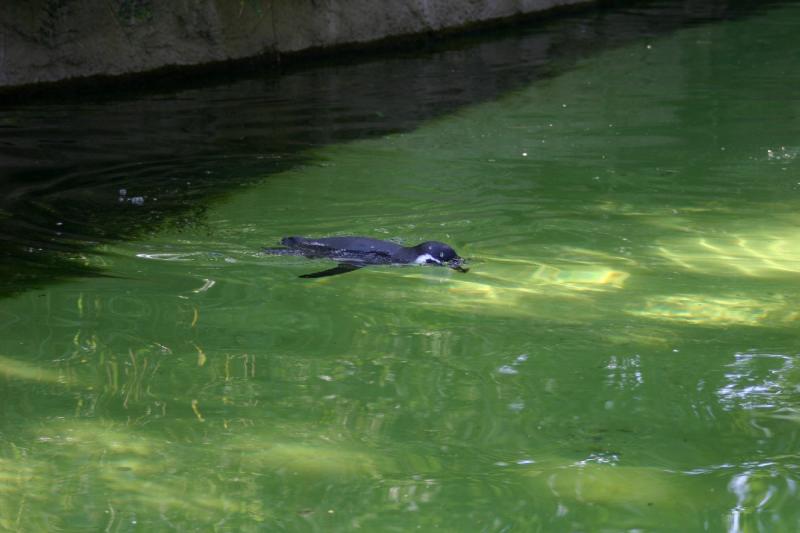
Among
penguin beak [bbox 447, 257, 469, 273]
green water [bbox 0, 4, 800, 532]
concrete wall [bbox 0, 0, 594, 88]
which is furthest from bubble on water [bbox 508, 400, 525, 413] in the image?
concrete wall [bbox 0, 0, 594, 88]

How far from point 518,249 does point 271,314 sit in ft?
5.06

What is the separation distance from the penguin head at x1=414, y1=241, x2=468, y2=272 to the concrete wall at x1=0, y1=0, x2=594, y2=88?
232 inches

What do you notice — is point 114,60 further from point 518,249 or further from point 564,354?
point 564,354

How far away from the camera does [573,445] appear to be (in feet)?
11.5

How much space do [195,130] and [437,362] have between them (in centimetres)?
505

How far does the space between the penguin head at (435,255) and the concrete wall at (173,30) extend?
5883mm

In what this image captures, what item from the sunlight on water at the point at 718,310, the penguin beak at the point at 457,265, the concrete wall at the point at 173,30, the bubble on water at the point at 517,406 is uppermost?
the concrete wall at the point at 173,30

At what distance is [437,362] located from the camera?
4.19 m

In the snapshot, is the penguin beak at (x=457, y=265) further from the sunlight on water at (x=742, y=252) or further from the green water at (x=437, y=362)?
the sunlight on water at (x=742, y=252)

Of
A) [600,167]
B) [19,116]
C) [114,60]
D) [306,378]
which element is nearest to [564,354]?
[306,378]

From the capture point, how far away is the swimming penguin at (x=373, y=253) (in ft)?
17.3

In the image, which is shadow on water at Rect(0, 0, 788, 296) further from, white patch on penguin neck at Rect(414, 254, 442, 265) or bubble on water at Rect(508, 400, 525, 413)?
bubble on water at Rect(508, 400, 525, 413)

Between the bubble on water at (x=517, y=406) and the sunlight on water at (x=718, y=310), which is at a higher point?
the sunlight on water at (x=718, y=310)

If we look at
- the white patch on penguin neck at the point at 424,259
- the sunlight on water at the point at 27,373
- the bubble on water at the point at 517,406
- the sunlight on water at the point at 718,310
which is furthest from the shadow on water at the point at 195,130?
the sunlight on water at the point at 718,310
